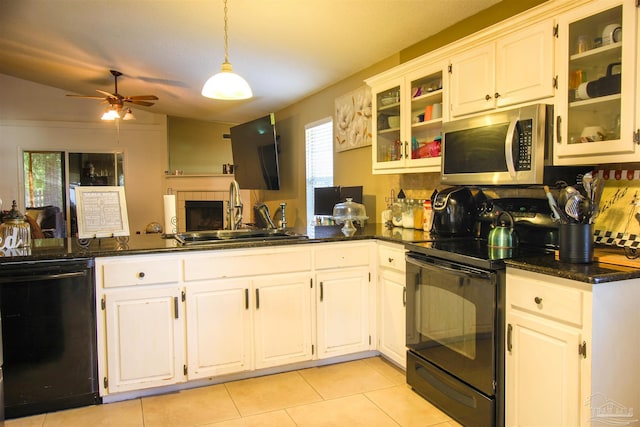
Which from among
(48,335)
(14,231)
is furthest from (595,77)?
(14,231)

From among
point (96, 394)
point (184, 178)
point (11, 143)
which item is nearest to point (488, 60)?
point (96, 394)

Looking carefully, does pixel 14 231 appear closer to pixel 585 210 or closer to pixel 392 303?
pixel 392 303

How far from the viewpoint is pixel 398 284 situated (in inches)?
112

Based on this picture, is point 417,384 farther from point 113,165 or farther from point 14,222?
point 113,165

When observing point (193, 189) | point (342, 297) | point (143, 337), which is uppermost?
point (193, 189)

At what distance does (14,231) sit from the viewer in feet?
8.32

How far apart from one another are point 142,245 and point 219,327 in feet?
2.16

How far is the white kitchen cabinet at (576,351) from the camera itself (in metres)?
1.66

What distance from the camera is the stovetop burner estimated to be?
2056 millimetres

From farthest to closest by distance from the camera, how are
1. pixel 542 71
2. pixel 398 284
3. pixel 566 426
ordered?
pixel 398 284, pixel 542 71, pixel 566 426

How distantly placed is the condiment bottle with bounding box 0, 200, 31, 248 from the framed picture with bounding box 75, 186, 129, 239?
29 cm

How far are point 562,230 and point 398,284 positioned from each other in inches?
44.7

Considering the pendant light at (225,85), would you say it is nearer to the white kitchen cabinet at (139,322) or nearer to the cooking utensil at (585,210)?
the white kitchen cabinet at (139,322)

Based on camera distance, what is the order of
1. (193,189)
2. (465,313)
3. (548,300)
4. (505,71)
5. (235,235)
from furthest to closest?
(193,189)
(235,235)
(505,71)
(465,313)
(548,300)
